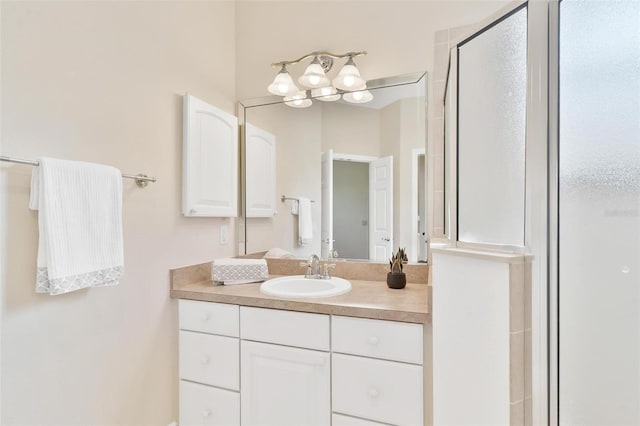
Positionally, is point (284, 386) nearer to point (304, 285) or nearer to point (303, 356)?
point (303, 356)

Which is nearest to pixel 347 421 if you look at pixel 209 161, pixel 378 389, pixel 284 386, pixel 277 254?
pixel 378 389

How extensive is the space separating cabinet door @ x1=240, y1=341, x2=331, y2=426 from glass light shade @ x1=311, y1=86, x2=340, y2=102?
57.3 inches

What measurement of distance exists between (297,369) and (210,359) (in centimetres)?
48

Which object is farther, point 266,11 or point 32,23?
point 266,11

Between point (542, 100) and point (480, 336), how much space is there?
2.29ft

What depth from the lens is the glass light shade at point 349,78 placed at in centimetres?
183

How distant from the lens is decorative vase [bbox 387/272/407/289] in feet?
5.41

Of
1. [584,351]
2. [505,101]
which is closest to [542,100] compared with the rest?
[505,101]

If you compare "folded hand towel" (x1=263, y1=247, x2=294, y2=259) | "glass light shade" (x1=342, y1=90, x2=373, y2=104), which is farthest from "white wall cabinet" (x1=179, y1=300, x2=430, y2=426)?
"glass light shade" (x1=342, y1=90, x2=373, y2=104)

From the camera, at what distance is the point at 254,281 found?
1.80 meters

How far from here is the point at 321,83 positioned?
1.90 meters

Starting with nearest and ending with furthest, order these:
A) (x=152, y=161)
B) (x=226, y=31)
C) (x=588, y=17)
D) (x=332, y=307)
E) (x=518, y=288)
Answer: (x=588, y=17), (x=518, y=288), (x=332, y=307), (x=152, y=161), (x=226, y=31)

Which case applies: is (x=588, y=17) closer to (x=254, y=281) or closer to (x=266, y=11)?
(x=254, y=281)

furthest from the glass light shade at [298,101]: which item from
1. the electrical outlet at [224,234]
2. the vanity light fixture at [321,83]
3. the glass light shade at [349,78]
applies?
the electrical outlet at [224,234]
